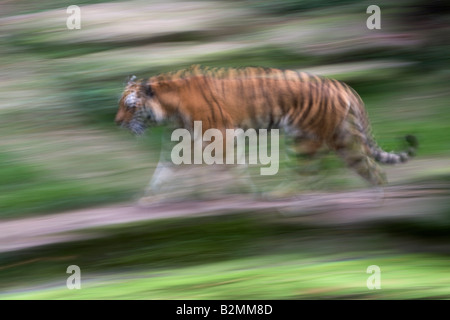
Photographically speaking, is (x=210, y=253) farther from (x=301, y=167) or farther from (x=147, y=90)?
(x=147, y=90)

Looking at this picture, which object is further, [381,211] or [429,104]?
[429,104]

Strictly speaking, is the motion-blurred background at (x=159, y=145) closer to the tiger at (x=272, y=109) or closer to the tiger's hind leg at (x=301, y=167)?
the tiger's hind leg at (x=301, y=167)

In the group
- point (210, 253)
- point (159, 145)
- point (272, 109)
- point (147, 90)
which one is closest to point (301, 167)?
point (272, 109)

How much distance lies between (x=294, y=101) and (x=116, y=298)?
9.76 feet

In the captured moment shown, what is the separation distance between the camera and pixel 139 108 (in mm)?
7652

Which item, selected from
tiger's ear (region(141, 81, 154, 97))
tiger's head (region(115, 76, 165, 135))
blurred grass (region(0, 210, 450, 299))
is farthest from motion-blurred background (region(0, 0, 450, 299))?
tiger's ear (region(141, 81, 154, 97))

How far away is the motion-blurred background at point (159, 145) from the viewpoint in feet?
19.9

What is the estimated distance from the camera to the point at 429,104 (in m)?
10.2

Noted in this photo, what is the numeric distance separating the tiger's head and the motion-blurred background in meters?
0.77

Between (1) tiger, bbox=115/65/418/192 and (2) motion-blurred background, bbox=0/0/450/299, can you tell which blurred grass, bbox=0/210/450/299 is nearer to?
(2) motion-blurred background, bbox=0/0/450/299

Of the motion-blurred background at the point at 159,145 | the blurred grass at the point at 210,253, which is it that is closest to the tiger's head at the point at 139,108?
the motion-blurred background at the point at 159,145

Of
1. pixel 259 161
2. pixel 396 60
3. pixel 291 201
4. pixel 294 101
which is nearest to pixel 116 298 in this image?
pixel 291 201

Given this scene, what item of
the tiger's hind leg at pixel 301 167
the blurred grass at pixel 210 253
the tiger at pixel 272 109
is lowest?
the blurred grass at pixel 210 253

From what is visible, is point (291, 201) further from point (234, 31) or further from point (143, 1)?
point (143, 1)
